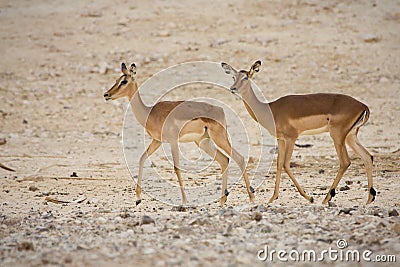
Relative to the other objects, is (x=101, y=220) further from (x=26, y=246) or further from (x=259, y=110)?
(x=259, y=110)

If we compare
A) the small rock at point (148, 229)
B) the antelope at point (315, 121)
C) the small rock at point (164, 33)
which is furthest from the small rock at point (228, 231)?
the small rock at point (164, 33)

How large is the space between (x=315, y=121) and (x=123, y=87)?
3099 millimetres

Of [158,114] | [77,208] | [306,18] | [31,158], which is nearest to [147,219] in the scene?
[77,208]

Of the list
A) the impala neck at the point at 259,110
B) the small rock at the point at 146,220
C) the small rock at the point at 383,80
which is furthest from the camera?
the small rock at the point at 383,80

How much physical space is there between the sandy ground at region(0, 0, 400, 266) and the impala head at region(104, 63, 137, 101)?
59.2 inches

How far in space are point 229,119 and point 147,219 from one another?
30.7ft

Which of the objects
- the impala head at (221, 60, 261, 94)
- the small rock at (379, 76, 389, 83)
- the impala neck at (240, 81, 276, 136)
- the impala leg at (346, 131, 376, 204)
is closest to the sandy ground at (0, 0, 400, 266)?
the small rock at (379, 76, 389, 83)

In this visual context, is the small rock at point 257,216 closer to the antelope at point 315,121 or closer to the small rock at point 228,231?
the small rock at point 228,231

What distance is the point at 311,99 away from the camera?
9.69 m

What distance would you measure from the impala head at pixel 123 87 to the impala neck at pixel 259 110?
1.80 metres

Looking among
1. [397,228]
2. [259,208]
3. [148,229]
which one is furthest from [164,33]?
[397,228]

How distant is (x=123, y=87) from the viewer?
10398mm

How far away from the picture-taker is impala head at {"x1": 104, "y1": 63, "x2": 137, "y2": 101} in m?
10.3

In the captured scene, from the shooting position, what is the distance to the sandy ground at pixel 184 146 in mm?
6398
